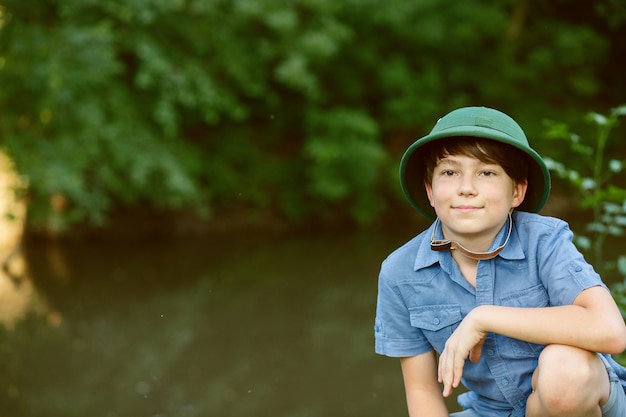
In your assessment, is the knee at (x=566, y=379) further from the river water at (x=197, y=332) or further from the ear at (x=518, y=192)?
the river water at (x=197, y=332)

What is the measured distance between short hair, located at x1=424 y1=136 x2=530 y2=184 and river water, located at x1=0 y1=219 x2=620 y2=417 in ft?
6.59

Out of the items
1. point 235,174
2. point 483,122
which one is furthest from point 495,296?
point 235,174

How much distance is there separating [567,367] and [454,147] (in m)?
0.65

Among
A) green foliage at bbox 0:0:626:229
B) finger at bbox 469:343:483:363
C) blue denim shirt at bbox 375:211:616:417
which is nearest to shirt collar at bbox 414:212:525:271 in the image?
blue denim shirt at bbox 375:211:616:417

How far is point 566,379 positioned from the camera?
184 cm

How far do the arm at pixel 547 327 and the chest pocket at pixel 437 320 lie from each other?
5.4 inches

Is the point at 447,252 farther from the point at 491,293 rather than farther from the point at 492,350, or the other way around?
the point at 492,350

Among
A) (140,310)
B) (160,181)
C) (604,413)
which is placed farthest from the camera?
(160,181)

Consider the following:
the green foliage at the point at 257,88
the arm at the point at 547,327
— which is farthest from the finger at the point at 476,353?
the green foliage at the point at 257,88

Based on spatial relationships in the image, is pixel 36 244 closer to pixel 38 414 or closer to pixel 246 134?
pixel 246 134

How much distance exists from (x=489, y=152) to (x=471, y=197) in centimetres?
13

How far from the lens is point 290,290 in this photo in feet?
24.2

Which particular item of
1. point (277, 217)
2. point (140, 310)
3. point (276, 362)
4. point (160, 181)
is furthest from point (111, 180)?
point (276, 362)

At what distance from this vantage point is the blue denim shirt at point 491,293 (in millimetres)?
2037
